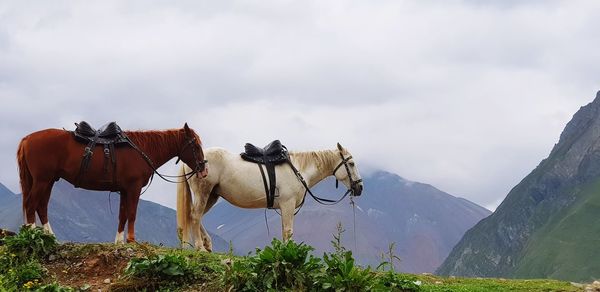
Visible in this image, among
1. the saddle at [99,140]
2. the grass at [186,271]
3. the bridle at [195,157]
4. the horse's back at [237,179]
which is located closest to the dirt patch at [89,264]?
the grass at [186,271]

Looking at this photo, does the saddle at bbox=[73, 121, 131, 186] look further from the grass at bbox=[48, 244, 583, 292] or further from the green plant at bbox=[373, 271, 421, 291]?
the green plant at bbox=[373, 271, 421, 291]

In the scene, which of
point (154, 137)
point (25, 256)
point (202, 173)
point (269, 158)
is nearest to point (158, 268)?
point (25, 256)

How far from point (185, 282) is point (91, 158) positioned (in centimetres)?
507

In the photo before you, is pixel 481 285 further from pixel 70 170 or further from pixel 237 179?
pixel 70 170

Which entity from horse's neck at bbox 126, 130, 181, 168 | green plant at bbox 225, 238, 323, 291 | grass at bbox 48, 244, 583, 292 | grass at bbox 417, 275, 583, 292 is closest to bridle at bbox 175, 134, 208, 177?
horse's neck at bbox 126, 130, 181, 168

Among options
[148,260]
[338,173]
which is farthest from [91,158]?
[338,173]

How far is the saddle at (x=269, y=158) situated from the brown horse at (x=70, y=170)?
2838 mm

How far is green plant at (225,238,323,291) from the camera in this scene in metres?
10.6

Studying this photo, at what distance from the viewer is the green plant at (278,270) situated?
1063 cm

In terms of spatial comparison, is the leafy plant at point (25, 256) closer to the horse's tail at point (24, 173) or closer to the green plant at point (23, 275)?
the green plant at point (23, 275)

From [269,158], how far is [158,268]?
6.89 m

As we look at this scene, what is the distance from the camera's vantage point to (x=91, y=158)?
15.4 meters

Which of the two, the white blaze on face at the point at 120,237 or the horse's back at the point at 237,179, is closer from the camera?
the white blaze on face at the point at 120,237

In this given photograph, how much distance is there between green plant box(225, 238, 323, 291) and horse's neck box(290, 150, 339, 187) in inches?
302
